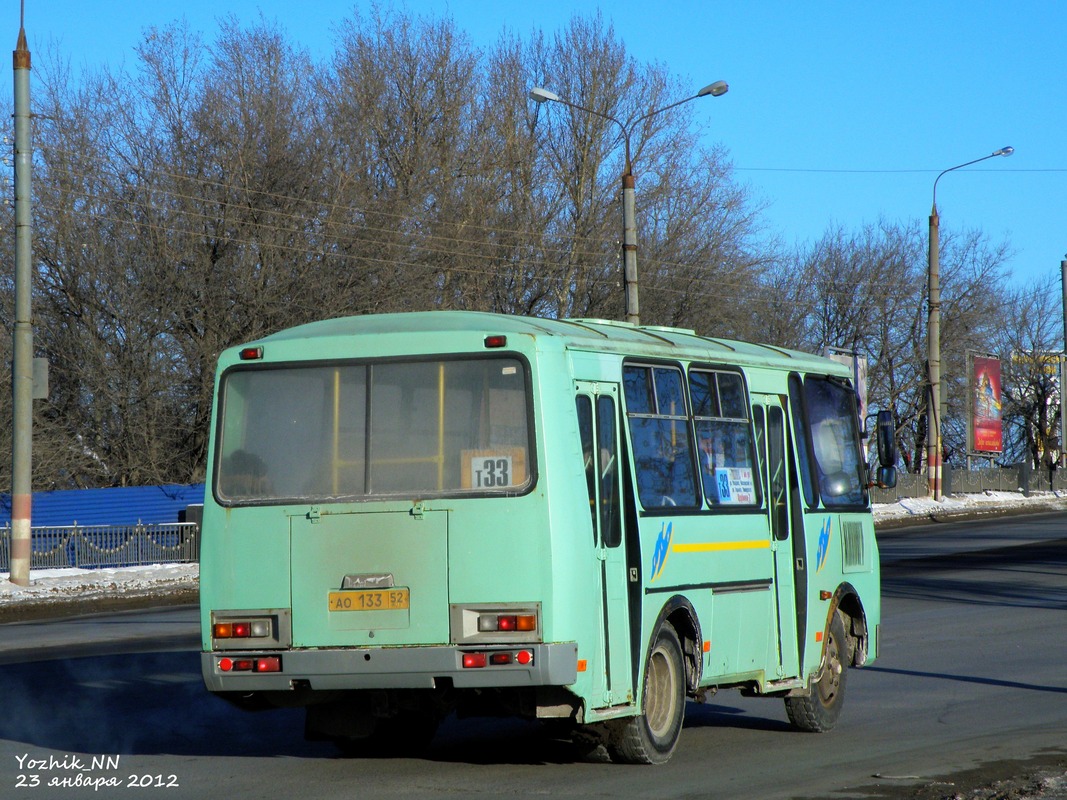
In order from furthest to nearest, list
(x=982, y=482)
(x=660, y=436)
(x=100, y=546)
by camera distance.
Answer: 1. (x=982, y=482)
2. (x=100, y=546)
3. (x=660, y=436)

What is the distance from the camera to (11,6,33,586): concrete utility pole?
23.8 meters

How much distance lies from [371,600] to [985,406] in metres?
54.3

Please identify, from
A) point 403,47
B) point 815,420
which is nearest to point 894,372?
point 403,47

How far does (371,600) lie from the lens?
7.98 metres

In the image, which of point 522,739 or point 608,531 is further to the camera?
point 522,739

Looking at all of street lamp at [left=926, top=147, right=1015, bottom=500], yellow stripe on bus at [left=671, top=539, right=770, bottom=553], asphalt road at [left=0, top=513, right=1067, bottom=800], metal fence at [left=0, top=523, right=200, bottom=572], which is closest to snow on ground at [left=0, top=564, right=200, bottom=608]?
metal fence at [left=0, top=523, right=200, bottom=572]

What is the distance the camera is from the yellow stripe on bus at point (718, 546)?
9.00 metres

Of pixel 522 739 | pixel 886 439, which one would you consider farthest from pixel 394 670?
pixel 886 439

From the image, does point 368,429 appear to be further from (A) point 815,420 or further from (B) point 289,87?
(B) point 289,87

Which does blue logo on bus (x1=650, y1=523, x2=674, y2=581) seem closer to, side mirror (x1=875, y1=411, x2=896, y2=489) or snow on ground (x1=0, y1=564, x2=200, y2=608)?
side mirror (x1=875, y1=411, x2=896, y2=489)

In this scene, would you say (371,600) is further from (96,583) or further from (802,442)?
(96,583)

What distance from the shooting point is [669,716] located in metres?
8.88

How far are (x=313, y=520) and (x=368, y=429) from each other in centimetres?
59

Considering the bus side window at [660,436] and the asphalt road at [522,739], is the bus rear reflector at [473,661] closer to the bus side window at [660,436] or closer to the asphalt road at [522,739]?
the asphalt road at [522,739]
